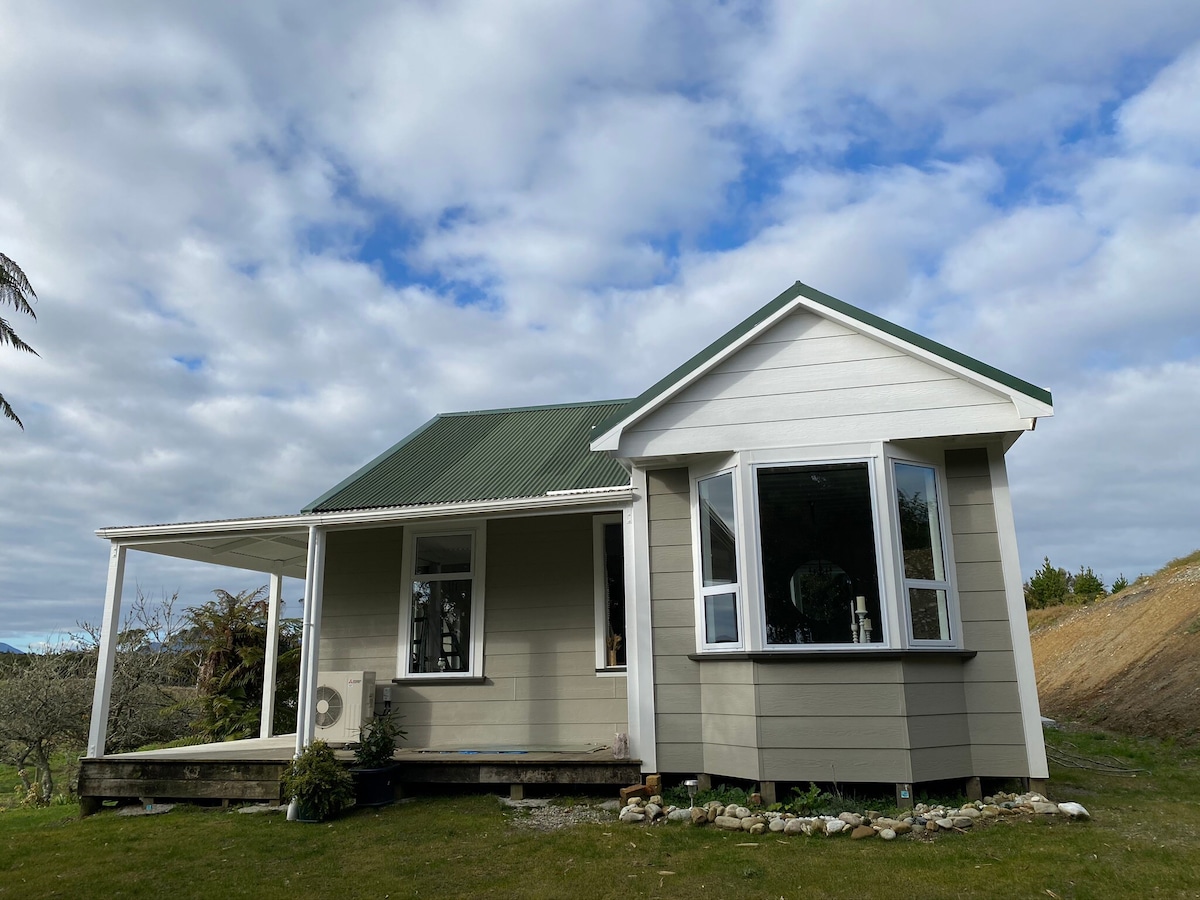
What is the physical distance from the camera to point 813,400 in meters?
7.60

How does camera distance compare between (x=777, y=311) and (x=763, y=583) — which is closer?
(x=763, y=583)

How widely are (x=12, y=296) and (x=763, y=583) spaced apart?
9.20 metres

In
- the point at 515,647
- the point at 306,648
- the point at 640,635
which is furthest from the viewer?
the point at 515,647

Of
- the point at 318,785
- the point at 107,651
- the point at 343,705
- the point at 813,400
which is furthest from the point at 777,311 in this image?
the point at 107,651

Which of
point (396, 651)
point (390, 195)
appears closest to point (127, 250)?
point (390, 195)

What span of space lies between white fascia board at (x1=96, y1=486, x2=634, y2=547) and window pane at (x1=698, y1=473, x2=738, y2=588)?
79 centimetres

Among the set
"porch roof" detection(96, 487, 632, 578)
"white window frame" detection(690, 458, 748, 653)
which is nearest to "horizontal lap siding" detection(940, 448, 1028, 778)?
"white window frame" detection(690, 458, 748, 653)

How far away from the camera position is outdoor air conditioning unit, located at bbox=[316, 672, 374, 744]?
9172mm

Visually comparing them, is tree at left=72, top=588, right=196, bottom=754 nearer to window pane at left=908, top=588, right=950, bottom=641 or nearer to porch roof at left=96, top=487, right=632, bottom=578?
porch roof at left=96, top=487, right=632, bottom=578

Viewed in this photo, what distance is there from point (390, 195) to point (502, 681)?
21.4 feet

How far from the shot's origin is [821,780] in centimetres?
689

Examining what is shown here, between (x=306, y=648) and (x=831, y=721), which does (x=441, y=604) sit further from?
(x=831, y=721)

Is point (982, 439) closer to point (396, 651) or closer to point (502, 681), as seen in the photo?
point (502, 681)

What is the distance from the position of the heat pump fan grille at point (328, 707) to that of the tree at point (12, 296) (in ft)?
16.7
